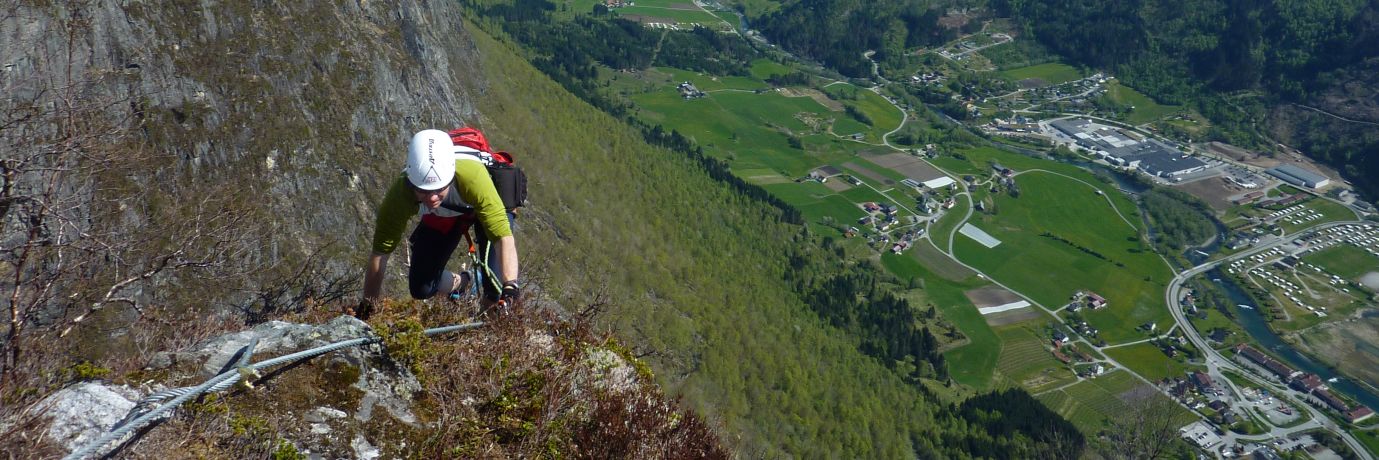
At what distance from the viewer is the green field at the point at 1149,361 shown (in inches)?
3162

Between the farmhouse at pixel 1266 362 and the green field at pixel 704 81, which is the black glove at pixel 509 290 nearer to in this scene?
the farmhouse at pixel 1266 362

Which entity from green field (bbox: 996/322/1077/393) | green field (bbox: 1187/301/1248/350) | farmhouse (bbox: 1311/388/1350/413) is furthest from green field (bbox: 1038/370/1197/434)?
farmhouse (bbox: 1311/388/1350/413)

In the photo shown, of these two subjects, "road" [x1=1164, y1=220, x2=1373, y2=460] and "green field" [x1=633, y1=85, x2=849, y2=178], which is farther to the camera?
"green field" [x1=633, y1=85, x2=849, y2=178]

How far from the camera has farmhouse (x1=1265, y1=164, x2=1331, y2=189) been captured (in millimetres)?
138250

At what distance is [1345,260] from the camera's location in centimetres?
11075

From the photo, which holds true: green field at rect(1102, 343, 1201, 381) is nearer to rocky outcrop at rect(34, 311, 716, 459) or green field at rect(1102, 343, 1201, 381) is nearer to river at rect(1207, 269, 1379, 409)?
river at rect(1207, 269, 1379, 409)

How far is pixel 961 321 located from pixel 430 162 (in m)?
90.1

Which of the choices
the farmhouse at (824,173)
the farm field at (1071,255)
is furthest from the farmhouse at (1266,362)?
the farmhouse at (824,173)

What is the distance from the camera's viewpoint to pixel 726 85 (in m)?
179

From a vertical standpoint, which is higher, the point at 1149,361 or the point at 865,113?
the point at 1149,361

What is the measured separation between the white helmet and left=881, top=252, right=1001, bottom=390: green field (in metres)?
79.7

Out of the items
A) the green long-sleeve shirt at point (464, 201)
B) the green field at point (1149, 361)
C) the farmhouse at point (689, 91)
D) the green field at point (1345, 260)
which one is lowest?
the green field at point (1345, 260)

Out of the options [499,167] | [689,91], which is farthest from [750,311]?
[689,91]

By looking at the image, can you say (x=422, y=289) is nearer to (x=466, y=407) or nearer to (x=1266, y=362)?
(x=466, y=407)
